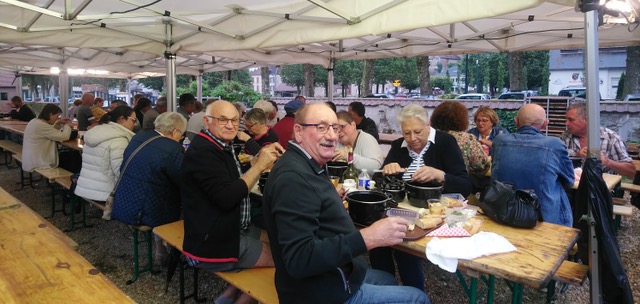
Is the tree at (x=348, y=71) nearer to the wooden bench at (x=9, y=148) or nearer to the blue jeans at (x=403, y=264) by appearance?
the wooden bench at (x=9, y=148)

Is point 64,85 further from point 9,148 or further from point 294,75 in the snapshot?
point 294,75

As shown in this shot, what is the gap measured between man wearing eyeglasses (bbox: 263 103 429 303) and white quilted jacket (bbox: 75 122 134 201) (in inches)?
120

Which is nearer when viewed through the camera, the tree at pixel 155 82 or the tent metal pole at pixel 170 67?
the tent metal pole at pixel 170 67

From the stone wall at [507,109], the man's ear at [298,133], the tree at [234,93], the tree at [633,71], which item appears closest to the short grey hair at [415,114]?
the man's ear at [298,133]

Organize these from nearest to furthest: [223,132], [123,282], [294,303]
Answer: [294,303] < [223,132] < [123,282]

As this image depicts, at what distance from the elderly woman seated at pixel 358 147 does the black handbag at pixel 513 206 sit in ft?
4.69

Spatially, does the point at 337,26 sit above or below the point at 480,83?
below

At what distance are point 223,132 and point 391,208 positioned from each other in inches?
51.0

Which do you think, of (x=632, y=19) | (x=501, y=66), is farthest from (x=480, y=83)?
(x=632, y=19)

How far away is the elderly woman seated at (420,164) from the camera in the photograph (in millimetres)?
2811

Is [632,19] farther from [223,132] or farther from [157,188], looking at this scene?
[157,188]

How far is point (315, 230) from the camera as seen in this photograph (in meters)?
1.58

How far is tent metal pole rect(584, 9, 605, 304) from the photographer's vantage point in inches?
85.4

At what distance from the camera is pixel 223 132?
2.77 metres
